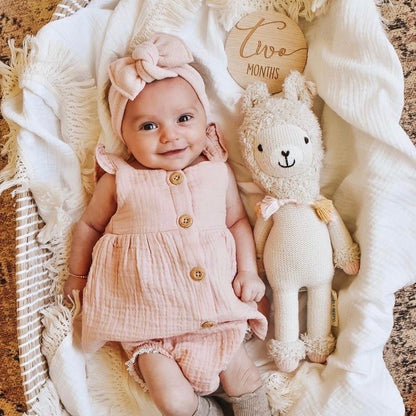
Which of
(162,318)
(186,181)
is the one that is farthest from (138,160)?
(162,318)

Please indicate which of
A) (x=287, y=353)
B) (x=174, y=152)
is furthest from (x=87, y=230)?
(x=287, y=353)

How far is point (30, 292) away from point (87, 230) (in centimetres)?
15

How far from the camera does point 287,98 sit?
1.07 m

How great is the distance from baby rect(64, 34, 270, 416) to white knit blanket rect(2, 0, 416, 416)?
6 centimetres

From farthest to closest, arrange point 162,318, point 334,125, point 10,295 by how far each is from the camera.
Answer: point 10,295 → point 334,125 → point 162,318

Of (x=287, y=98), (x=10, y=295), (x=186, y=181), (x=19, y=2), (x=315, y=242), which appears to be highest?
(x=19, y=2)

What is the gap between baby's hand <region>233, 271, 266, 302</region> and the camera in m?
1.03

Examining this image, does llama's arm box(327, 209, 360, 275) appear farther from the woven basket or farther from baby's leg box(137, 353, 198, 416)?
the woven basket

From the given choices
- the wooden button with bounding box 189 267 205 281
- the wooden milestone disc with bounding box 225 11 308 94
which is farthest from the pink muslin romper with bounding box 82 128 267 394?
the wooden milestone disc with bounding box 225 11 308 94

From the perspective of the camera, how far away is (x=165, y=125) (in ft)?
3.31

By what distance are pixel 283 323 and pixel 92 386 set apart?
1.25ft

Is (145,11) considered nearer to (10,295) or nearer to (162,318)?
(162,318)

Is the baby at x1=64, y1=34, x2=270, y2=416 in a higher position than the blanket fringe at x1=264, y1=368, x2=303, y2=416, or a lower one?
higher

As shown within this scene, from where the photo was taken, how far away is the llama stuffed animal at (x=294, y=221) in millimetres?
1021
